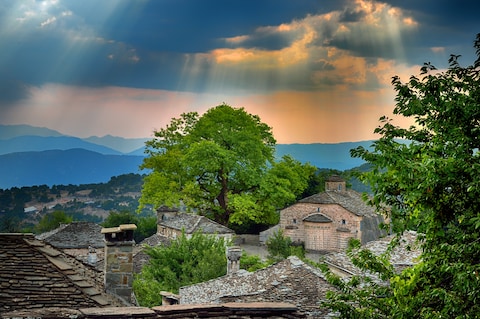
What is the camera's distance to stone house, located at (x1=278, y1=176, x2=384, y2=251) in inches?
2058

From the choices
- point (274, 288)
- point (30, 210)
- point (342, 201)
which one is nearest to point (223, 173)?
point (342, 201)

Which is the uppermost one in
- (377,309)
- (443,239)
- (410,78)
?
(410,78)

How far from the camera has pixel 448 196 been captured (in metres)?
11.4

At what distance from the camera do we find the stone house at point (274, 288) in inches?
643

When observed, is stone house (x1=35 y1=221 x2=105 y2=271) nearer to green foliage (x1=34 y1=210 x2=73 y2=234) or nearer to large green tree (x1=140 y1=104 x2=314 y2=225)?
large green tree (x1=140 y1=104 x2=314 y2=225)

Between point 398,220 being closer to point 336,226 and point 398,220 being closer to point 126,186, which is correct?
point 336,226

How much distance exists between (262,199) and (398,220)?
120 ft

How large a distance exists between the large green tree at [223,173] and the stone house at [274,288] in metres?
24.5

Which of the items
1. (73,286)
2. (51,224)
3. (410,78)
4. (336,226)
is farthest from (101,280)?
(51,224)

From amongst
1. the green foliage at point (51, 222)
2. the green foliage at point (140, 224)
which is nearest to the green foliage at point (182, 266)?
the green foliage at point (140, 224)

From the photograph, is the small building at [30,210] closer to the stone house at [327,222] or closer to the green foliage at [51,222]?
the green foliage at [51,222]

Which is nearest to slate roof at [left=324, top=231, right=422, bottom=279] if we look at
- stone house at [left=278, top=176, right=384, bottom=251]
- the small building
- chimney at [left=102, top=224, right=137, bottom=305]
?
chimney at [left=102, top=224, right=137, bottom=305]

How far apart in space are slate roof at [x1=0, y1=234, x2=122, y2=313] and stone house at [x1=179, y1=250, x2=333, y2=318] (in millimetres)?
4863

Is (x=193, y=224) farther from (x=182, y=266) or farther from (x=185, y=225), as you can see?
(x=182, y=266)
